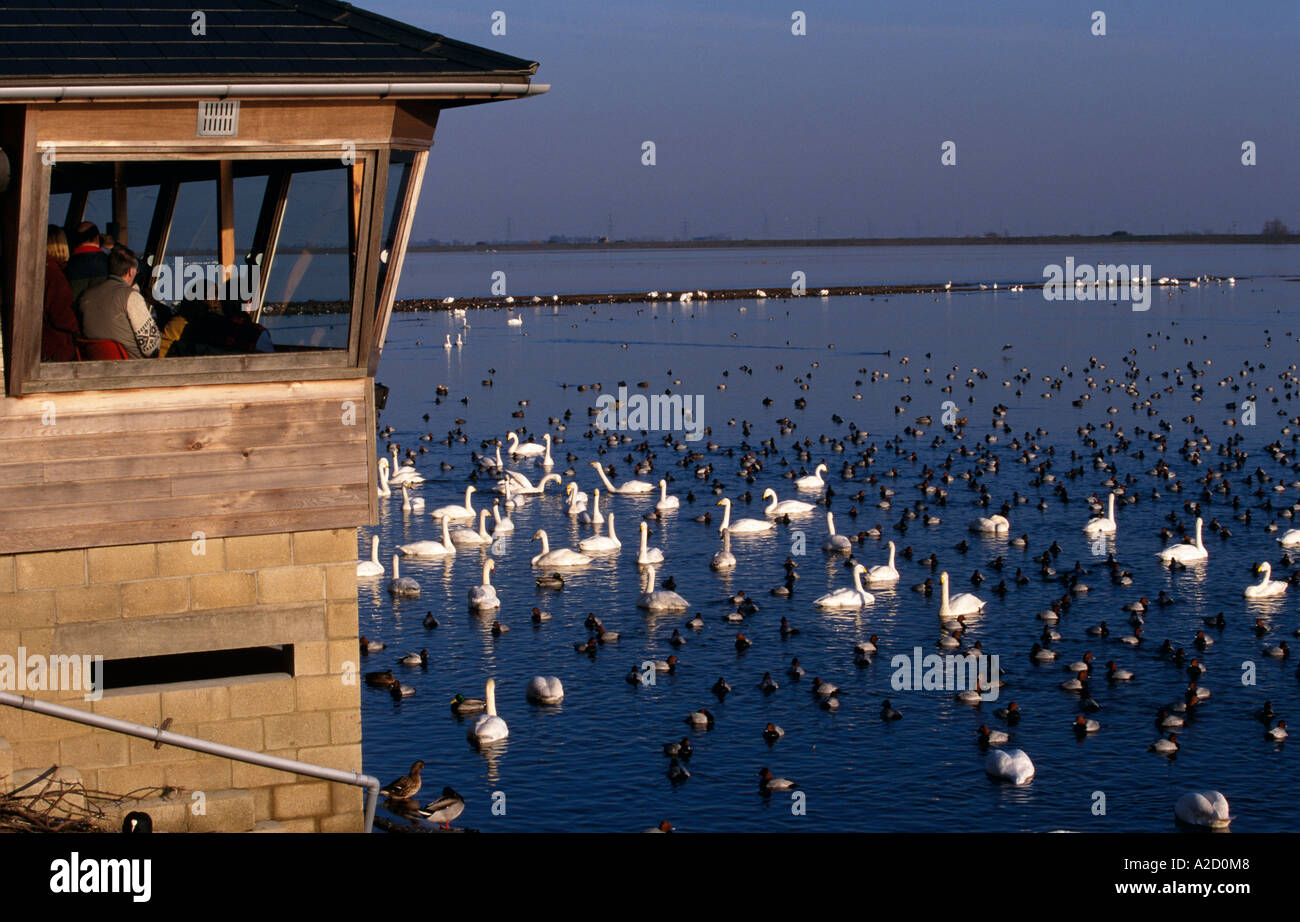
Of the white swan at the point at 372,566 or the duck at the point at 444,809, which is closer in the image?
the duck at the point at 444,809

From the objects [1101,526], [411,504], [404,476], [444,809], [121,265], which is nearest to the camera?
[121,265]

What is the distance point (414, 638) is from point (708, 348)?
3215 inches

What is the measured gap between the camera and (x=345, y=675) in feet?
39.1

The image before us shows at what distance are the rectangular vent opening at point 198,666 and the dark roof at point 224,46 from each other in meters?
4.45

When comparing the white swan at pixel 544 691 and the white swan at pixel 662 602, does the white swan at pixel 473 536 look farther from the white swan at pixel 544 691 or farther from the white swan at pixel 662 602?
the white swan at pixel 544 691

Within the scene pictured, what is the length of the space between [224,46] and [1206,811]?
2019 centimetres

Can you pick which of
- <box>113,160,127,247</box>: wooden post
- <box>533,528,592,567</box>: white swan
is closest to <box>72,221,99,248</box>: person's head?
<box>113,160,127,247</box>: wooden post

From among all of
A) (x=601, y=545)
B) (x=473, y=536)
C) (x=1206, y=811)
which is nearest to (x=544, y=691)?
(x=1206, y=811)

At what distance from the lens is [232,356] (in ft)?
36.6

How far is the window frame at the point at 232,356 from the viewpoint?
10.3 metres

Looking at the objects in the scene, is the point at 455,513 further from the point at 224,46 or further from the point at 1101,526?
the point at 224,46

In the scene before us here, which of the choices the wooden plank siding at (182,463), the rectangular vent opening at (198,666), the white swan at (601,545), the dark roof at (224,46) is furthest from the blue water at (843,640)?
the dark roof at (224,46)

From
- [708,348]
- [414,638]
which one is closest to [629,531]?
[414,638]
